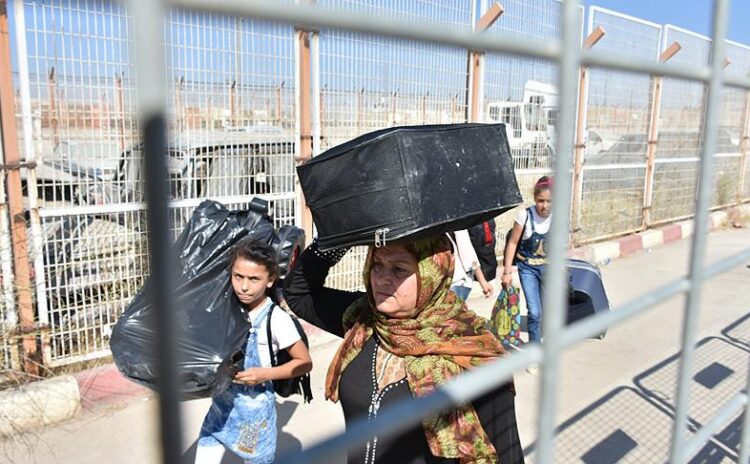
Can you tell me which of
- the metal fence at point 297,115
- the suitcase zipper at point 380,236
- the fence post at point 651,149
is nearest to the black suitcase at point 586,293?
the metal fence at point 297,115

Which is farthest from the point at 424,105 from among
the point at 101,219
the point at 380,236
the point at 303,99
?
the point at 380,236

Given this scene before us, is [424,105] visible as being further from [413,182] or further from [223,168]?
[413,182]

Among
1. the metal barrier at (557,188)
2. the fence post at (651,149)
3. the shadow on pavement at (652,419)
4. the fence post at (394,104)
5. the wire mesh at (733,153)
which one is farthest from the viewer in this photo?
the wire mesh at (733,153)

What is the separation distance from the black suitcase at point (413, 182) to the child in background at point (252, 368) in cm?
90

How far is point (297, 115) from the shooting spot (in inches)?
177

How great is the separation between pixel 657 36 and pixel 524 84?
3.49m

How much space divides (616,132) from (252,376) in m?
7.06

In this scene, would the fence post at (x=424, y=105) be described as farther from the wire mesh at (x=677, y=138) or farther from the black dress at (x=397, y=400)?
the wire mesh at (x=677, y=138)

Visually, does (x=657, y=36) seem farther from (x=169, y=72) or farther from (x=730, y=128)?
(x=169, y=72)

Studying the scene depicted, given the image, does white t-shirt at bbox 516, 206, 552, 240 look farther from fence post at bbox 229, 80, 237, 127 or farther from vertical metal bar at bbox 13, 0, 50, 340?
vertical metal bar at bbox 13, 0, 50, 340

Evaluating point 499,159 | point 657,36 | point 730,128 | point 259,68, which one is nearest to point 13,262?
point 259,68

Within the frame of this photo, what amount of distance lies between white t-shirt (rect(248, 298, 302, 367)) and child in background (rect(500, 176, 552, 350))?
7.58 feet

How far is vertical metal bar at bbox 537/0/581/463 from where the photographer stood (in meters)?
0.77

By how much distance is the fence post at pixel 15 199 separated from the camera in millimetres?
3379
